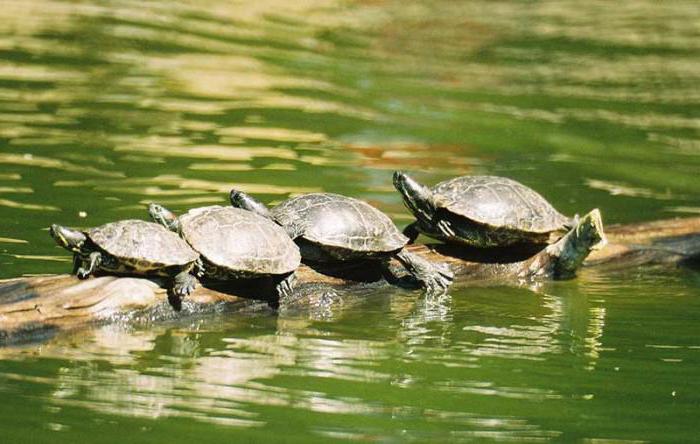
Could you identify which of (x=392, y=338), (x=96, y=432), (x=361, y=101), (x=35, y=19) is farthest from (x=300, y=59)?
(x=96, y=432)

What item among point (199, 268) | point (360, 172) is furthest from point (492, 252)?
point (360, 172)

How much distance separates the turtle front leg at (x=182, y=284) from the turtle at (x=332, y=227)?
2.25 ft

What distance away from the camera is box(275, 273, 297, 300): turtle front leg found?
6.98 metres

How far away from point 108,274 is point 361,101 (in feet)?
25.6

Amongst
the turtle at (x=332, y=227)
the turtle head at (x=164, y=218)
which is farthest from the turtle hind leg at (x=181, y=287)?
the turtle at (x=332, y=227)

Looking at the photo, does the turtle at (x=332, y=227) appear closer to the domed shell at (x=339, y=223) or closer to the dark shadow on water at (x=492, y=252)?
the domed shell at (x=339, y=223)

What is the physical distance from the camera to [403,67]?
16625 millimetres

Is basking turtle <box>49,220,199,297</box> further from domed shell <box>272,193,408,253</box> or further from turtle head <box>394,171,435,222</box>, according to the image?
turtle head <box>394,171,435,222</box>

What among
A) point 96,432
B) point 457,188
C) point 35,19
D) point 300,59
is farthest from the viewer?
point 35,19

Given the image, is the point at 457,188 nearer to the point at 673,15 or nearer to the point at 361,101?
the point at 361,101

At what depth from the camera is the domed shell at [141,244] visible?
6.29m

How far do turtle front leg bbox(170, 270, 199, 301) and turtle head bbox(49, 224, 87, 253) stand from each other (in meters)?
0.49

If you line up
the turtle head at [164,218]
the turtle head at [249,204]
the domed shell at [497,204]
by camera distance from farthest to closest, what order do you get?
the domed shell at [497,204] → the turtle head at [249,204] → the turtle head at [164,218]

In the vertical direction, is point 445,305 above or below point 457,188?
below
